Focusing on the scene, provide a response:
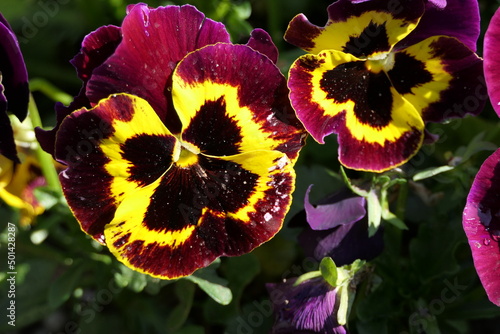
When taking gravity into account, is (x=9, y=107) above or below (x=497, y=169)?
above

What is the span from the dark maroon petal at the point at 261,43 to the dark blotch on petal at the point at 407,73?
0.70ft

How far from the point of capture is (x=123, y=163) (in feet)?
3.34

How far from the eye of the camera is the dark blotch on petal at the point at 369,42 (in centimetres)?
104

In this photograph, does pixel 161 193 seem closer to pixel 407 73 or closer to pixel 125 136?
pixel 125 136

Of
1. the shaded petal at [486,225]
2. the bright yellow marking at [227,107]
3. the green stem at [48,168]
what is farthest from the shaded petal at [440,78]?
the green stem at [48,168]

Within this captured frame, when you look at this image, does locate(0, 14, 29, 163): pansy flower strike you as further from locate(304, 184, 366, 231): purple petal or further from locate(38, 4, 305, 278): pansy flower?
locate(304, 184, 366, 231): purple petal

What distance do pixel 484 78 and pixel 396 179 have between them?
21 cm

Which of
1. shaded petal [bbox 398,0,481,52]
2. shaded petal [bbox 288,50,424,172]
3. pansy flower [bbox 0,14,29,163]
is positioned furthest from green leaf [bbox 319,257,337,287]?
pansy flower [bbox 0,14,29,163]

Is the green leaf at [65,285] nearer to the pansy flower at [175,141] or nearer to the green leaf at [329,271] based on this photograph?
the pansy flower at [175,141]

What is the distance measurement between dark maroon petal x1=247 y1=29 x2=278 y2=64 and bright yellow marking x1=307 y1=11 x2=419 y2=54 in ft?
0.24

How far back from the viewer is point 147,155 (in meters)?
1.03

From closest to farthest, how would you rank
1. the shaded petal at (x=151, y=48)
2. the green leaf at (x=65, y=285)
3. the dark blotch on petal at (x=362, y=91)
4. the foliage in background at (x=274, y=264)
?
the shaded petal at (x=151, y=48), the dark blotch on petal at (x=362, y=91), the foliage in background at (x=274, y=264), the green leaf at (x=65, y=285)

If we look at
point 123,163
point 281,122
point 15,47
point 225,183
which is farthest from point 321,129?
point 15,47

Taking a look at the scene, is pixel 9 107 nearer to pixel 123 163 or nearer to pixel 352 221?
pixel 123 163
